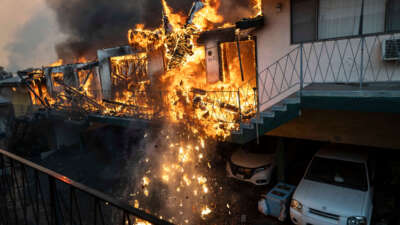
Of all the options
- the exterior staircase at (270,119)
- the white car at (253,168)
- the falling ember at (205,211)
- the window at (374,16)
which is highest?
the window at (374,16)

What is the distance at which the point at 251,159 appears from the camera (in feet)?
31.4

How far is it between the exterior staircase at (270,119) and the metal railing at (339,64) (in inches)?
15.3

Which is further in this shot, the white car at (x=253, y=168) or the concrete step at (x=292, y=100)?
the white car at (x=253, y=168)

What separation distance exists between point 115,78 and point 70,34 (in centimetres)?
1231

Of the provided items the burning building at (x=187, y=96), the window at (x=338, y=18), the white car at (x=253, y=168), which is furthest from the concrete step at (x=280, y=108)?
the white car at (x=253, y=168)

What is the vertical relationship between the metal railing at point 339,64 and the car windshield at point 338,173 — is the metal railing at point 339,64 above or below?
above

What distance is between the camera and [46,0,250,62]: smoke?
19.5 meters

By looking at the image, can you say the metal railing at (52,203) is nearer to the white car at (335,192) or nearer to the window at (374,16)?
the white car at (335,192)

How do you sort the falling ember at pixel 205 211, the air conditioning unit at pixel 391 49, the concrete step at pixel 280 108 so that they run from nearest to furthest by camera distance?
1. the air conditioning unit at pixel 391 49
2. the concrete step at pixel 280 108
3. the falling ember at pixel 205 211

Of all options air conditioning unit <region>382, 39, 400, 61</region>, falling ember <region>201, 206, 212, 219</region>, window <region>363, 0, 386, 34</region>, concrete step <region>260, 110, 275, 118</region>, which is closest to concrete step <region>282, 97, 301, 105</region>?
concrete step <region>260, 110, 275, 118</region>

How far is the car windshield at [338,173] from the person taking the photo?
6853 millimetres

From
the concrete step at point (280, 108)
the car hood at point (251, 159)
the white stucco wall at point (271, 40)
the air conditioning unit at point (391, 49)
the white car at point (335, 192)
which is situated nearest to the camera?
the white car at point (335, 192)

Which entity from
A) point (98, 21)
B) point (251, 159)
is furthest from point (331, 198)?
point (98, 21)

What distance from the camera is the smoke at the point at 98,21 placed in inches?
770
